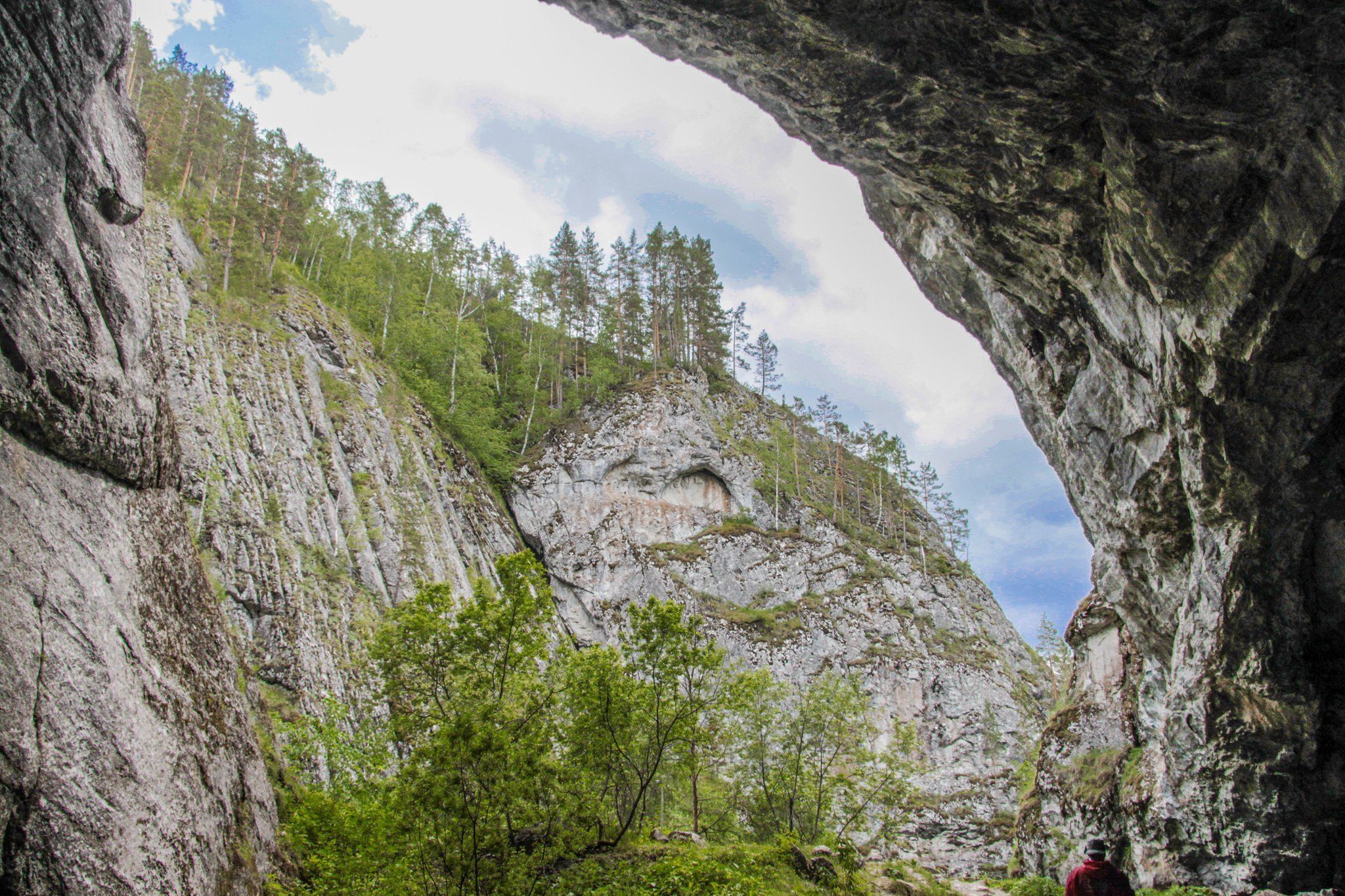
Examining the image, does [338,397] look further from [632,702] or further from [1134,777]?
[1134,777]

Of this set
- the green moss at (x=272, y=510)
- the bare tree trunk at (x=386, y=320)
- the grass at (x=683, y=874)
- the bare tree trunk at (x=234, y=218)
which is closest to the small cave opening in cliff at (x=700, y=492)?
the bare tree trunk at (x=386, y=320)

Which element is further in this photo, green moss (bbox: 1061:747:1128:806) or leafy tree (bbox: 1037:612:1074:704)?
leafy tree (bbox: 1037:612:1074:704)

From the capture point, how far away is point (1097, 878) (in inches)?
280

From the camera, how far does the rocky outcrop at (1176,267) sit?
25.9ft

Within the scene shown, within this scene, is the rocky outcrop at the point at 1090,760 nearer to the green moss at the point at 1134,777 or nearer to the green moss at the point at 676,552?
the green moss at the point at 1134,777

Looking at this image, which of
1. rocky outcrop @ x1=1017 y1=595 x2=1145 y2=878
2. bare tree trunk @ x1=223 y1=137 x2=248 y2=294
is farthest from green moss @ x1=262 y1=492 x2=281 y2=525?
rocky outcrop @ x1=1017 y1=595 x2=1145 y2=878

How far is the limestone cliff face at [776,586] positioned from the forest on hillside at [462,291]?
3.94 m

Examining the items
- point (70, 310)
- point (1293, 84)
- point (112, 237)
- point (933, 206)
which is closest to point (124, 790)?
point (70, 310)

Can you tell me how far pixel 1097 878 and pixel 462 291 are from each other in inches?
1894

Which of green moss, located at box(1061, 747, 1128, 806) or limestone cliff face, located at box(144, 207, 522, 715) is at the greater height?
limestone cliff face, located at box(144, 207, 522, 715)

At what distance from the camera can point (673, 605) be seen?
1434 cm

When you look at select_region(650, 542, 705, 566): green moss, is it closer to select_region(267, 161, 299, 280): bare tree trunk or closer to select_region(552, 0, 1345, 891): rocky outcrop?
select_region(267, 161, 299, 280): bare tree trunk

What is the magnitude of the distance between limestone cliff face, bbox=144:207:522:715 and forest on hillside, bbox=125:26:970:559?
288 cm

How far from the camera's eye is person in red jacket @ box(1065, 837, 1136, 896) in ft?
23.1
